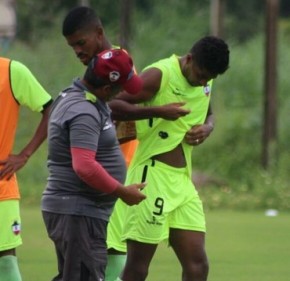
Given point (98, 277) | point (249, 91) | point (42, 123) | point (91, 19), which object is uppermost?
point (249, 91)

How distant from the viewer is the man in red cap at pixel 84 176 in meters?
7.45

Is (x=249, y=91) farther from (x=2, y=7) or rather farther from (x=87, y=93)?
(x=87, y=93)


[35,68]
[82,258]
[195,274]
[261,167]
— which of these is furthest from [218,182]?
[82,258]

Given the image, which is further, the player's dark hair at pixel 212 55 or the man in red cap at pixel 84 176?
the player's dark hair at pixel 212 55

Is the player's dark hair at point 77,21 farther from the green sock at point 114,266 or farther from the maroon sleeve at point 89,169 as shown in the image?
the green sock at point 114,266

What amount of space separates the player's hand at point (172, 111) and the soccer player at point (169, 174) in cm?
19

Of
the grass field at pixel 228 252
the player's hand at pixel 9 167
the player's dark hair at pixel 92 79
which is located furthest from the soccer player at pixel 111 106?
the grass field at pixel 228 252

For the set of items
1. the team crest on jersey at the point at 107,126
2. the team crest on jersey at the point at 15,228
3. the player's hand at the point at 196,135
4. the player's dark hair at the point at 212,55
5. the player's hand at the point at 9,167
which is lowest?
the team crest on jersey at the point at 15,228

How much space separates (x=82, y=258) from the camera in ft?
24.9

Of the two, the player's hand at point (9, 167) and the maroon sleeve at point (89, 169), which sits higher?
the player's hand at point (9, 167)

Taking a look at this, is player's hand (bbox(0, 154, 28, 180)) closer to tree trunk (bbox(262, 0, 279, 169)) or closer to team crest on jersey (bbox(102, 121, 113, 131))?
team crest on jersey (bbox(102, 121, 113, 131))

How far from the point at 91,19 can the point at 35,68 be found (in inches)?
770

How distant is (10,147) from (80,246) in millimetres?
1386

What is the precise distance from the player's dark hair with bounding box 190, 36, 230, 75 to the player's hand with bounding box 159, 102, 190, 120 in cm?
31
